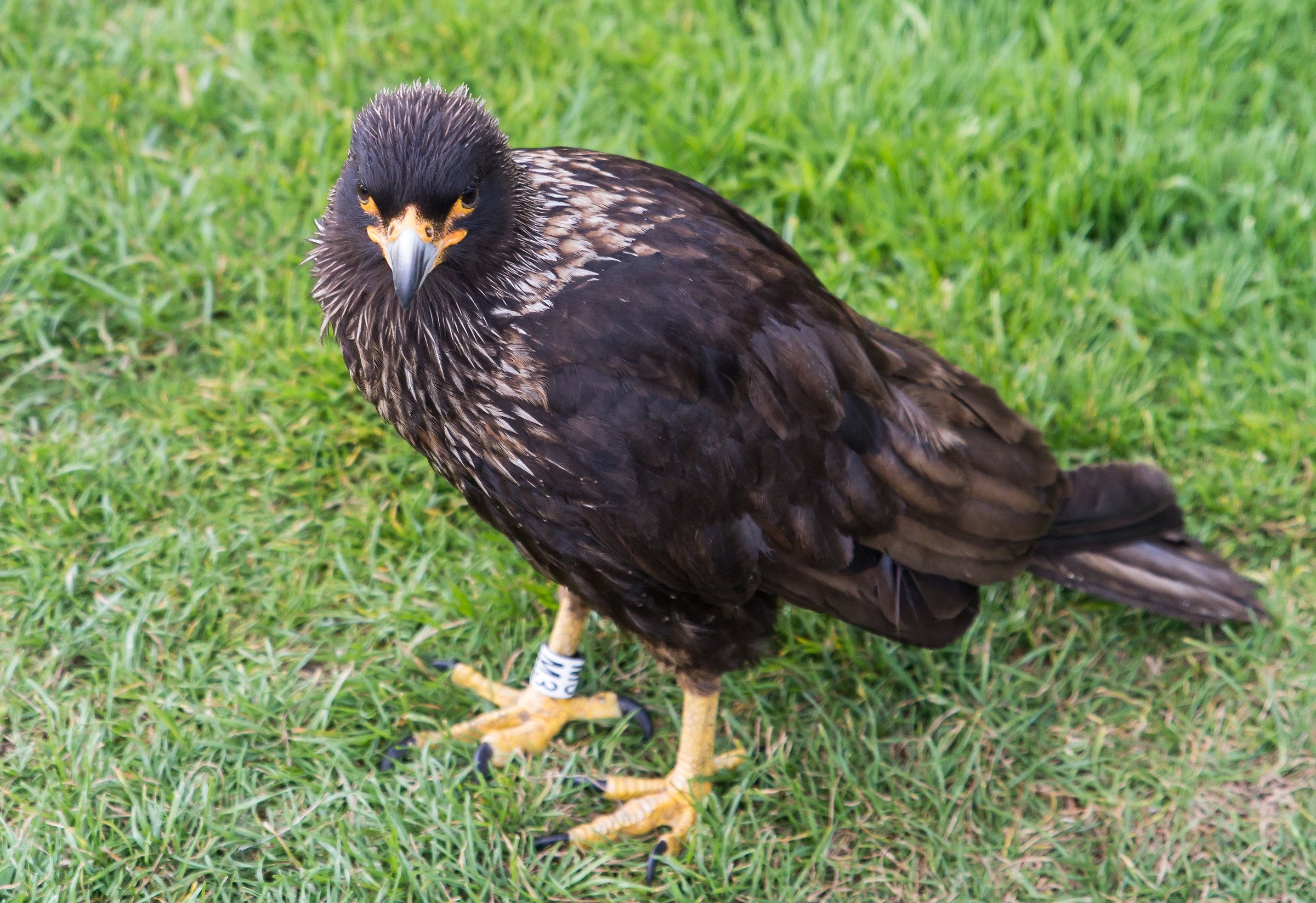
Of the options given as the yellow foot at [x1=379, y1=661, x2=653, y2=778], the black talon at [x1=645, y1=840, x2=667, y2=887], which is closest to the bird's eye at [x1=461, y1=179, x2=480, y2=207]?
the yellow foot at [x1=379, y1=661, x2=653, y2=778]

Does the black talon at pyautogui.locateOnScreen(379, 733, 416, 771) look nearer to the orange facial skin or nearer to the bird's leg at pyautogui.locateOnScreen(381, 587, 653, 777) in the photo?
the bird's leg at pyautogui.locateOnScreen(381, 587, 653, 777)

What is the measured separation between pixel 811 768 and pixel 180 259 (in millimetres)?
2879

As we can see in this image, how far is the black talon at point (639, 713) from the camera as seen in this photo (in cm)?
366

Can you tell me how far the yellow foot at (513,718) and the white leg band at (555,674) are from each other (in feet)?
0.09

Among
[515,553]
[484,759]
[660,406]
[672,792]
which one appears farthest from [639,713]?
[660,406]

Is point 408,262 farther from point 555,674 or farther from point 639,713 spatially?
point 639,713

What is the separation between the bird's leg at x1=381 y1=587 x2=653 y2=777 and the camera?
11.6 ft

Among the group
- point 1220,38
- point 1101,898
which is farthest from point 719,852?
point 1220,38

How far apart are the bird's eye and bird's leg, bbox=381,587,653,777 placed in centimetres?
126

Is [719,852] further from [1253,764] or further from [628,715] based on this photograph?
[1253,764]

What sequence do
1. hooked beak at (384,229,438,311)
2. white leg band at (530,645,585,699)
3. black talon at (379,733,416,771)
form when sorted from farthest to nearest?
1. white leg band at (530,645,585,699)
2. black talon at (379,733,416,771)
3. hooked beak at (384,229,438,311)

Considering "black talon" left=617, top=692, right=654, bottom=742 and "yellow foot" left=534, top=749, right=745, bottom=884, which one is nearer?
"yellow foot" left=534, top=749, right=745, bottom=884

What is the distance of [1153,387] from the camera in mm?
4324

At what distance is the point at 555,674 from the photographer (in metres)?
3.59
